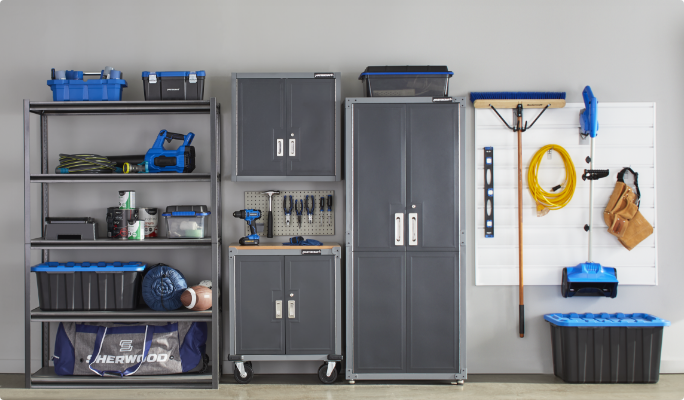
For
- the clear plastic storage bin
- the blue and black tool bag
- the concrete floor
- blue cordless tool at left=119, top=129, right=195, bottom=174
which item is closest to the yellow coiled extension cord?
the concrete floor

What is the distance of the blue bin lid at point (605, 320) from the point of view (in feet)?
10.3

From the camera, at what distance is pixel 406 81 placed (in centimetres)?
311

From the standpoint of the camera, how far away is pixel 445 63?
3410mm

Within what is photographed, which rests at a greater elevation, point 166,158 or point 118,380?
point 166,158

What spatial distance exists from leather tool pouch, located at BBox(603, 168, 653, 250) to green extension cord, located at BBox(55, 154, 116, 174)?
378 cm

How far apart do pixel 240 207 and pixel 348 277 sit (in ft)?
3.39

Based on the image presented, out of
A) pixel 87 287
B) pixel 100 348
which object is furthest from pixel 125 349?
pixel 87 287

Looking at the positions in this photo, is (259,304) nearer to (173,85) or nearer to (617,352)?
(173,85)

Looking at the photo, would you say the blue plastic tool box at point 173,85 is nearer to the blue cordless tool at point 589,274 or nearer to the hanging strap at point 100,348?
the hanging strap at point 100,348

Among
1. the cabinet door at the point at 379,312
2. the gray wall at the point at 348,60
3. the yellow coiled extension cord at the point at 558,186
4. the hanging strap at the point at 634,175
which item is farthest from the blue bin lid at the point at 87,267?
the hanging strap at the point at 634,175

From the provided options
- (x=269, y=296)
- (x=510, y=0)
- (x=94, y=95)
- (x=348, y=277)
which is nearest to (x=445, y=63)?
(x=510, y=0)

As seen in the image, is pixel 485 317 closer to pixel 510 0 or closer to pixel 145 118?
pixel 510 0

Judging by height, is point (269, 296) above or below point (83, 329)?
above

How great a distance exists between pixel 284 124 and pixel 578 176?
7.57 ft
